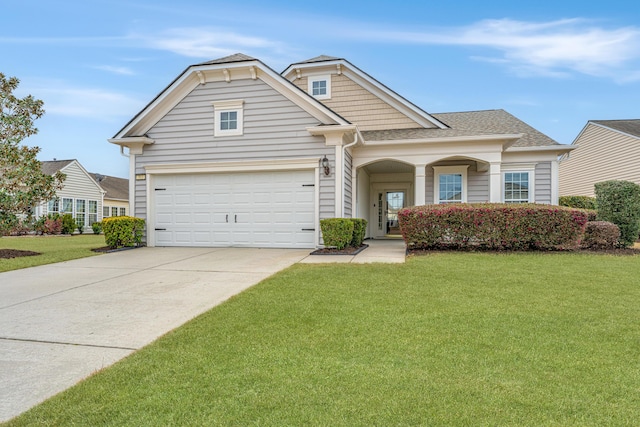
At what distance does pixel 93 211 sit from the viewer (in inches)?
1065

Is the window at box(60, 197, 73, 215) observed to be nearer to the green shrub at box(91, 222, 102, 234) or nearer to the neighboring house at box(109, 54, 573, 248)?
the green shrub at box(91, 222, 102, 234)

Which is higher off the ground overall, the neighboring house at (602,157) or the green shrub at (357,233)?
the neighboring house at (602,157)

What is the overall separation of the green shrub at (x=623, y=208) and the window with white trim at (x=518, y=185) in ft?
7.00

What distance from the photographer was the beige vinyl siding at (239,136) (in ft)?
32.8

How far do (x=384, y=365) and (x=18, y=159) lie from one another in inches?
469

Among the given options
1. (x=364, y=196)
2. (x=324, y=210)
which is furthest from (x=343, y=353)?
(x=364, y=196)

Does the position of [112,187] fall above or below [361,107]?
below

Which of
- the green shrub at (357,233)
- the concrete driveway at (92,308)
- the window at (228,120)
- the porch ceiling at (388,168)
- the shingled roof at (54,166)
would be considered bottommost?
the concrete driveway at (92,308)

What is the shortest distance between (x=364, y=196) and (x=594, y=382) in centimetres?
1173

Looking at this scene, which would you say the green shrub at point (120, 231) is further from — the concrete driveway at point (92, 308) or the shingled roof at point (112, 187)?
the shingled roof at point (112, 187)

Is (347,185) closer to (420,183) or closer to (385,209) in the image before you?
(420,183)

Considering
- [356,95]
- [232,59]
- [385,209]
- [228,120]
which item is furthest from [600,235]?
[232,59]

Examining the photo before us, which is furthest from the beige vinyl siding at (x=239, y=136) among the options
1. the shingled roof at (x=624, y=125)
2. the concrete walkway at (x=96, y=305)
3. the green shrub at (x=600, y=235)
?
the shingled roof at (x=624, y=125)

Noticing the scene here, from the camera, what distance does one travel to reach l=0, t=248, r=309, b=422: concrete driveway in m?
2.69
